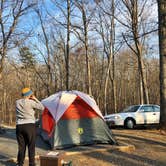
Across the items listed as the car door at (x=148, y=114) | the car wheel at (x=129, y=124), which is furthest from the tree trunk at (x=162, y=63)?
the car door at (x=148, y=114)

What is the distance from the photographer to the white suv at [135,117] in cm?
1997

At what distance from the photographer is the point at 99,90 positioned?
5244cm

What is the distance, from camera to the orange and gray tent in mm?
11211

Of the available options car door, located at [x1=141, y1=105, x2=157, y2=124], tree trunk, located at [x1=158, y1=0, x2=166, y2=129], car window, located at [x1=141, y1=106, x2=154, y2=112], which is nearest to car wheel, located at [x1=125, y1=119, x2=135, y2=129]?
car door, located at [x1=141, y1=105, x2=157, y2=124]

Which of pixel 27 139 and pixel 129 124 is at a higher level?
pixel 27 139

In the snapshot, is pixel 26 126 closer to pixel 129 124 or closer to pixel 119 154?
pixel 119 154

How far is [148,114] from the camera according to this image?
820 inches

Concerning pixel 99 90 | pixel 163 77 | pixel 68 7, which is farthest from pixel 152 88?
pixel 163 77

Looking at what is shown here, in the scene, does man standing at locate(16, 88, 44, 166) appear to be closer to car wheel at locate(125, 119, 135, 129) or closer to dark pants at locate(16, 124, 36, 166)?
dark pants at locate(16, 124, 36, 166)

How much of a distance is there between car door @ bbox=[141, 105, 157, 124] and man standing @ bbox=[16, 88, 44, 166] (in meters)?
13.2

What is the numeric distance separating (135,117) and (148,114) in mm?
1026

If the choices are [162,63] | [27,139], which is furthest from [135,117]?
[27,139]

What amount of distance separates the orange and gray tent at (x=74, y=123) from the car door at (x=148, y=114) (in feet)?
30.5

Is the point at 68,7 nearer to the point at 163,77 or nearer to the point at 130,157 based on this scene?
the point at 163,77
